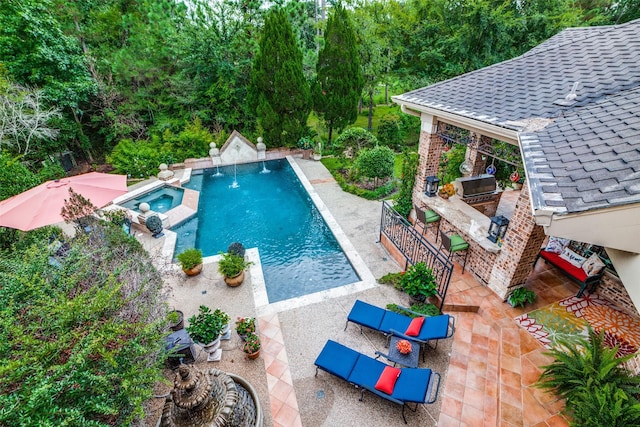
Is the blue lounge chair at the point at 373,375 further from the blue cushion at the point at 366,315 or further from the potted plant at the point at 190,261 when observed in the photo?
the potted plant at the point at 190,261

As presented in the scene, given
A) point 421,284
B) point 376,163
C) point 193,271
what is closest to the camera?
point 421,284

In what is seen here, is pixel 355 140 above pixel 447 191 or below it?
above

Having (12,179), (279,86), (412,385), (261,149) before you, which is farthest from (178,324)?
(279,86)

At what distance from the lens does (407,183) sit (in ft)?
32.9

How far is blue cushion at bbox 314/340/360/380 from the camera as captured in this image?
519 cm

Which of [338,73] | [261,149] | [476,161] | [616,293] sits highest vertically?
[338,73]

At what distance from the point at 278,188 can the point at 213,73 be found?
34.2 feet

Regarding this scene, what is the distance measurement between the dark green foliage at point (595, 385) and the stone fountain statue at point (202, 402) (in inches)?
184

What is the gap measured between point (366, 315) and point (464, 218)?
162 inches

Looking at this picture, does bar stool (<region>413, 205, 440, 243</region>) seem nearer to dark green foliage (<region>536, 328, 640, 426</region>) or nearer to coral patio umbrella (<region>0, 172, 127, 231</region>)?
dark green foliage (<region>536, 328, 640, 426</region>)

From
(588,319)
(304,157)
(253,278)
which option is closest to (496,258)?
(588,319)

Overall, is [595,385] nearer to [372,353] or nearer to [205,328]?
[372,353]

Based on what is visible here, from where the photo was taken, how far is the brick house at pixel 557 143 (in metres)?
3.00

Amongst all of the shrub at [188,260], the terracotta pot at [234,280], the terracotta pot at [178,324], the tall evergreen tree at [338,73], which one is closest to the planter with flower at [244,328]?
the terracotta pot at [178,324]
